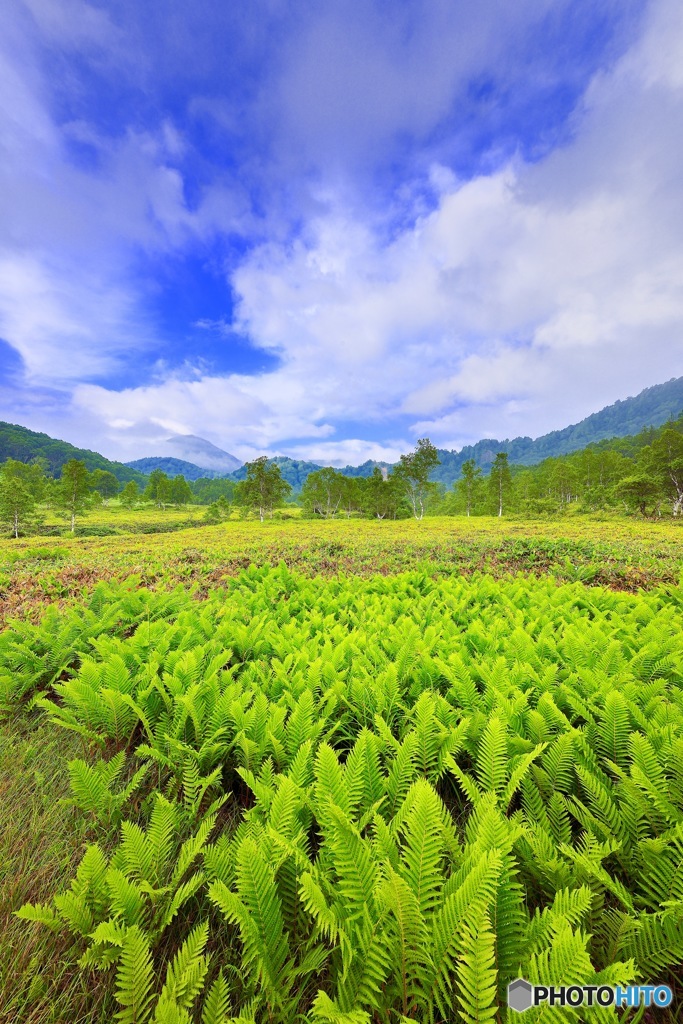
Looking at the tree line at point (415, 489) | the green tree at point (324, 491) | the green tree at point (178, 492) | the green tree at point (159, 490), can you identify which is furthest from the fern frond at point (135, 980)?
the green tree at point (178, 492)

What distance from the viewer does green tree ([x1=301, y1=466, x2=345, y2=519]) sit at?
204ft

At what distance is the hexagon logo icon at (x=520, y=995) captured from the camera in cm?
109

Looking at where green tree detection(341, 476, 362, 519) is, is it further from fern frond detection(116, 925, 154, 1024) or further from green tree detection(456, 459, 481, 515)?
fern frond detection(116, 925, 154, 1024)

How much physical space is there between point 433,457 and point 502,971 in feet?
177

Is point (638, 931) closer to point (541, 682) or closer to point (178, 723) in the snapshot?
point (541, 682)

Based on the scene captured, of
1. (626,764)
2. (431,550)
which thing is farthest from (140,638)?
(431,550)

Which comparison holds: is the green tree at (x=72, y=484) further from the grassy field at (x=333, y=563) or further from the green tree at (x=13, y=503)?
the grassy field at (x=333, y=563)

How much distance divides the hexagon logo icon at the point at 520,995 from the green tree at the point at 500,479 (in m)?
53.4

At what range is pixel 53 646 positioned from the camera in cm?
384

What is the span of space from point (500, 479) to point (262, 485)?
3203 centimetres

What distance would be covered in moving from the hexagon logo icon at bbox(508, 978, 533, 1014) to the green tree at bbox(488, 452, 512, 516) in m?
53.4

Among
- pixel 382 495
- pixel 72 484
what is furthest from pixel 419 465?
pixel 72 484

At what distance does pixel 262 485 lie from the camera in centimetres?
5078

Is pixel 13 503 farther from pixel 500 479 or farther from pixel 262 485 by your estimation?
pixel 500 479
